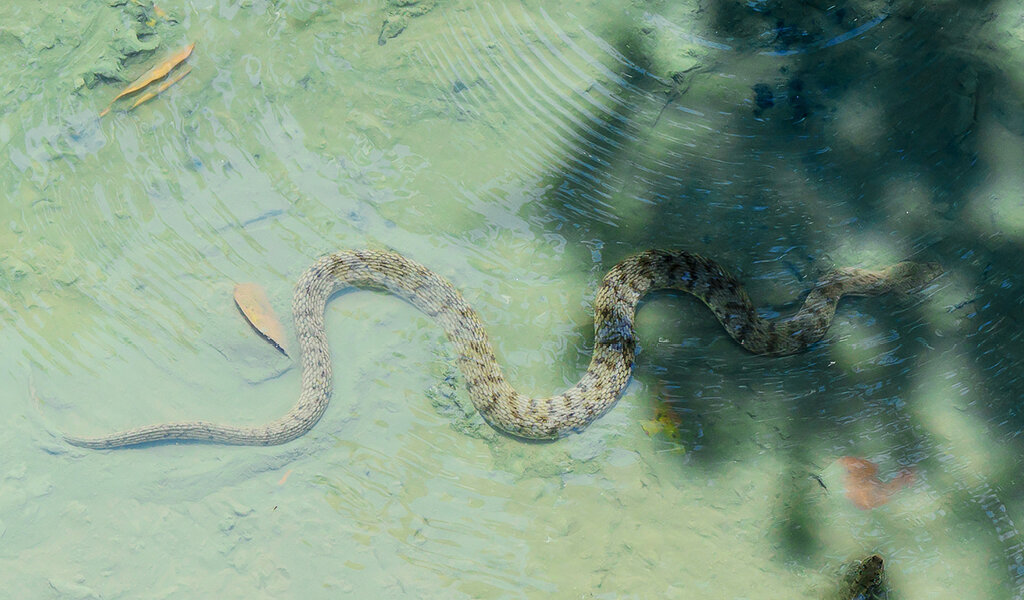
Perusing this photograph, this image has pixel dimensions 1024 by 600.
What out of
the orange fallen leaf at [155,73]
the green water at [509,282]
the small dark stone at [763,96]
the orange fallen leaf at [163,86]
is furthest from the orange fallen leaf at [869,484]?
the orange fallen leaf at [155,73]

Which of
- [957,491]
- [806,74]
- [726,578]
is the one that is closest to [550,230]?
[806,74]

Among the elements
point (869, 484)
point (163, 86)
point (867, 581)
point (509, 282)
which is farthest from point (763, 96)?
point (163, 86)

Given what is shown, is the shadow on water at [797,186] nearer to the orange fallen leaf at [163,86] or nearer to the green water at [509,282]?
the green water at [509,282]

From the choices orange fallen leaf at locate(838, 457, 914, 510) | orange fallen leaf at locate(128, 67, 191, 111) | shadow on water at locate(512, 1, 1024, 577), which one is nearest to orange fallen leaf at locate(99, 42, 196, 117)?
orange fallen leaf at locate(128, 67, 191, 111)

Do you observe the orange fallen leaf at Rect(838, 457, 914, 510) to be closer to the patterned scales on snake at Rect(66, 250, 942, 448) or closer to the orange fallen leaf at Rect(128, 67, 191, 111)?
the patterned scales on snake at Rect(66, 250, 942, 448)

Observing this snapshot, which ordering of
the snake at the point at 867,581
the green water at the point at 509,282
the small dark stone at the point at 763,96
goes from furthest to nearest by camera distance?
the small dark stone at the point at 763,96 < the green water at the point at 509,282 < the snake at the point at 867,581

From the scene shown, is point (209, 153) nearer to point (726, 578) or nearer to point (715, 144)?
point (715, 144)
